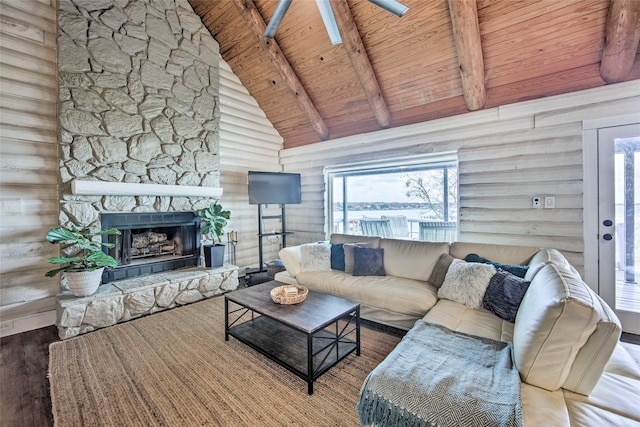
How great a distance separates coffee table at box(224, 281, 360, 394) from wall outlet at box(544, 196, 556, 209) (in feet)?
8.29

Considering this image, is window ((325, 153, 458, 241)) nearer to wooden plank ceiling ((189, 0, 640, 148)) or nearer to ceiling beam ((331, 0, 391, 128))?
wooden plank ceiling ((189, 0, 640, 148))

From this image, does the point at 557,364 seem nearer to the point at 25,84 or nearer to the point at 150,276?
the point at 150,276

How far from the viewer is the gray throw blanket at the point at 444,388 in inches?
45.9

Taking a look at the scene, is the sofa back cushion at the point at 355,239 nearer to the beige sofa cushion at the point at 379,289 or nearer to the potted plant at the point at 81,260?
the beige sofa cushion at the point at 379,289

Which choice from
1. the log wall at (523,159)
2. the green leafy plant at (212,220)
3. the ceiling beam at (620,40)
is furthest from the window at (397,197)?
the green leafy plant at (212,220)

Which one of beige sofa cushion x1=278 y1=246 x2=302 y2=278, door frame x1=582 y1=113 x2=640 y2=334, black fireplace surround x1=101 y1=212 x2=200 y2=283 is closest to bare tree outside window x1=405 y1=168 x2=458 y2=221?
door frame x1=582 y1=113 x2=640 y2=334

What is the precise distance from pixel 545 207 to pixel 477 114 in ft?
4.52

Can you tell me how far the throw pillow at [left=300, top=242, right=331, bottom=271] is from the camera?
11.5 ft

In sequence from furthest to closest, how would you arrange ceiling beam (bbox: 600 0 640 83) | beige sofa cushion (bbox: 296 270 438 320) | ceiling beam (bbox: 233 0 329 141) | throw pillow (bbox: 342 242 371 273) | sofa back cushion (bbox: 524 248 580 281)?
ceiling beam (bbox: 233 0 329 141), throw pillow (bbox: 342 242 371 273), beige sofa cushion (bbox: 296 270 438 320), ceiling beam (bbox: 600 0 640 83), sofa back cushion (bbox: 524 248 580 281)

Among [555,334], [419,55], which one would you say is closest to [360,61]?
[419,55]

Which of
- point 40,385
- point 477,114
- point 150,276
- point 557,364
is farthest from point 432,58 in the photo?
point 40,385

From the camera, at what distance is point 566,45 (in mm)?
2746

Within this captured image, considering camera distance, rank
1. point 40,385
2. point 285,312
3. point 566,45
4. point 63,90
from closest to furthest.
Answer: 1. point 40,385
2. point 285,312
3. point 566,45
4. point 63,90

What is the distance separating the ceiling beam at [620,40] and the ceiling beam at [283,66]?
3.48 metres
